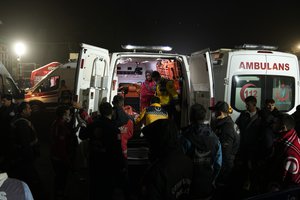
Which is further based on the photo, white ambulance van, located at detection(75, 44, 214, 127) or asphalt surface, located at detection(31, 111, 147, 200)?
white ambulance van, located at detection(75, 44, 214, 127)

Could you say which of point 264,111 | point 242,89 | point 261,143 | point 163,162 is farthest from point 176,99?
point 163,162

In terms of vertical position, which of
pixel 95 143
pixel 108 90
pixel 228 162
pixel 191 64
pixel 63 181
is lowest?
pixel 63 181

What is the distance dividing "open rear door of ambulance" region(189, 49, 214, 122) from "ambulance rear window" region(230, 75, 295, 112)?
2.61 feet

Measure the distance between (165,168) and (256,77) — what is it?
5.45 metres

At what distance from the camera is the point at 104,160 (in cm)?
459

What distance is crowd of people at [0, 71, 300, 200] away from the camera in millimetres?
2688

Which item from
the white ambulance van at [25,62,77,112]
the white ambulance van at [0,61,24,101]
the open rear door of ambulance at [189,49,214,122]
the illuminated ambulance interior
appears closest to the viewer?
the open rear door of ambulance at [189,49,214,122]

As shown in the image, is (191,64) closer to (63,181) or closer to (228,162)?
(228,162)

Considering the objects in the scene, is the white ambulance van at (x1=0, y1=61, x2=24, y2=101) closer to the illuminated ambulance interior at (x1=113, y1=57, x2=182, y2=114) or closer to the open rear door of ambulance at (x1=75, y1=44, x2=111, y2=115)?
the illuminated ambulance interior at (x1=113, y1=57, x2=182, y2=114)

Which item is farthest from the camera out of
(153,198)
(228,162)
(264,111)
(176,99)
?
(176,99)

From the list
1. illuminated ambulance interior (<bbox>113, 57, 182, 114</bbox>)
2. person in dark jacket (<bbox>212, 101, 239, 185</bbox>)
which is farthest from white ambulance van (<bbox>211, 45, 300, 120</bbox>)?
illuminated ambulance interior (<bbox>113, 57, 182, 114</bbox>)

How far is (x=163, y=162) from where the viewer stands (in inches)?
103

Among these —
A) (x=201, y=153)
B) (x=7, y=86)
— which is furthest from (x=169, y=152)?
(x=7, y=86)

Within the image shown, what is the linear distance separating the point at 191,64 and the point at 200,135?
140 inches
